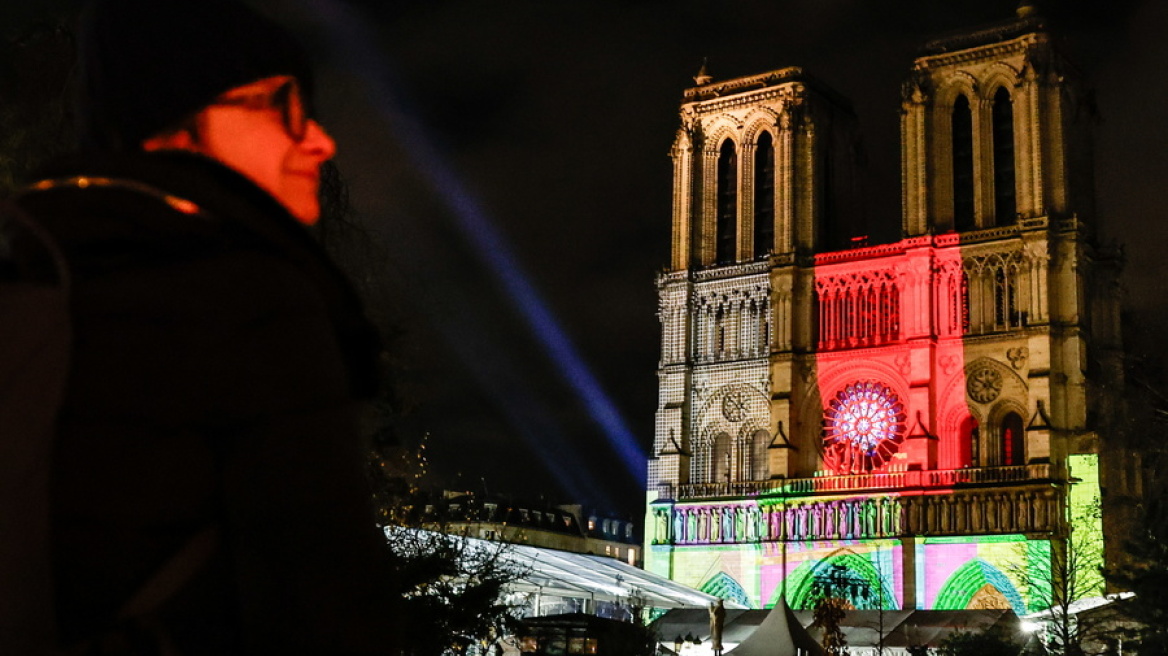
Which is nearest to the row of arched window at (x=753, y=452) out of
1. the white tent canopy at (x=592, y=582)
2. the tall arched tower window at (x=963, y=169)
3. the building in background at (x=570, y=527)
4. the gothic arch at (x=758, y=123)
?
the tall arched tower window at (x=963, y=169)

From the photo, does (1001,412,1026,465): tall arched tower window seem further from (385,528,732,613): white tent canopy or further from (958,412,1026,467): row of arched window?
(385,528,732,613): white tent canopy

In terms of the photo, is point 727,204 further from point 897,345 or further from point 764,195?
point 897,345

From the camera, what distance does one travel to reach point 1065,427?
126 feet

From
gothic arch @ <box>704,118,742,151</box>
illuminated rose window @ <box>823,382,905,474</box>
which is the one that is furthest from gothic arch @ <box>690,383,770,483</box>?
gothic arch @ <box>704,118,742,151</box>

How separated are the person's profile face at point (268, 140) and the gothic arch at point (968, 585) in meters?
39.3

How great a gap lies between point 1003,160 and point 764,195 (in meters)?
7.11

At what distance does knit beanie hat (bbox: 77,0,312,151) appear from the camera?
4.57ft

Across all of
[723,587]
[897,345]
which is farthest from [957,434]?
[723,587]

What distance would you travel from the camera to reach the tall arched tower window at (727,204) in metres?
45.2

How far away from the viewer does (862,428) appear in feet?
138

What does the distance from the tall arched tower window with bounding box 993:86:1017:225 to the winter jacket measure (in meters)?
41.5

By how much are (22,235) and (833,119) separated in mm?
46117

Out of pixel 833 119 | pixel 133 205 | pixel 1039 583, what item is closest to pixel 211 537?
pixel 133 205

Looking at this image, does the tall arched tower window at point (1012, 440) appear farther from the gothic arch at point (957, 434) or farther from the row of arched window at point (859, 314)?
the row of arched window at point (859, 314)
